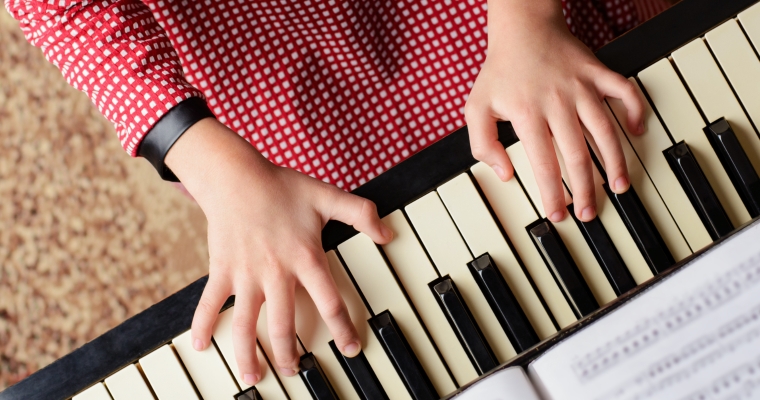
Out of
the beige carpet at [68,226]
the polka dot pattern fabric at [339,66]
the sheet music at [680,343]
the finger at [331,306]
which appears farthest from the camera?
the beige carpet at [68,226]

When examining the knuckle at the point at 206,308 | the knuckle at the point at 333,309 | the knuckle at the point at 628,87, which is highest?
the knuckle at the point at 206,308

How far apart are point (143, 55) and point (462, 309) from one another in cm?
42

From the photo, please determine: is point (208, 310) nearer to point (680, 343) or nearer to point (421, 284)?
point (421, 284)

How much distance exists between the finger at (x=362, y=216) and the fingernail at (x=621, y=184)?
22 cm

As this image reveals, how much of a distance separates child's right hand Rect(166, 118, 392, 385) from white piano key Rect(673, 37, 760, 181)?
331 millimetres

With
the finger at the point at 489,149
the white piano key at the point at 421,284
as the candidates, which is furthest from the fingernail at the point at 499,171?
the white piano key at the point at 421,284

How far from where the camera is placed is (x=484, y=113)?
0.61m

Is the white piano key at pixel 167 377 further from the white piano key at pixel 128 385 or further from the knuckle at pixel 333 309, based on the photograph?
the knuckle at pixel 333 309

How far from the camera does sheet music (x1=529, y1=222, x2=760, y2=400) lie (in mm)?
431

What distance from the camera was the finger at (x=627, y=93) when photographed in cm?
57

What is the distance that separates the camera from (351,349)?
57 cm

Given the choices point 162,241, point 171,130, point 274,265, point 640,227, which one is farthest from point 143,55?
point 162,241

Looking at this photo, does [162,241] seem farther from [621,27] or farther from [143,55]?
[621,27]

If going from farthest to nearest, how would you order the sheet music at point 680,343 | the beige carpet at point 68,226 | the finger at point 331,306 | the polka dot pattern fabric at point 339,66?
the beige carpet at point 68,226
the polka dot pattern fabric at point 339,66
the finger at point 331,306
the sheet music at point 680,343
